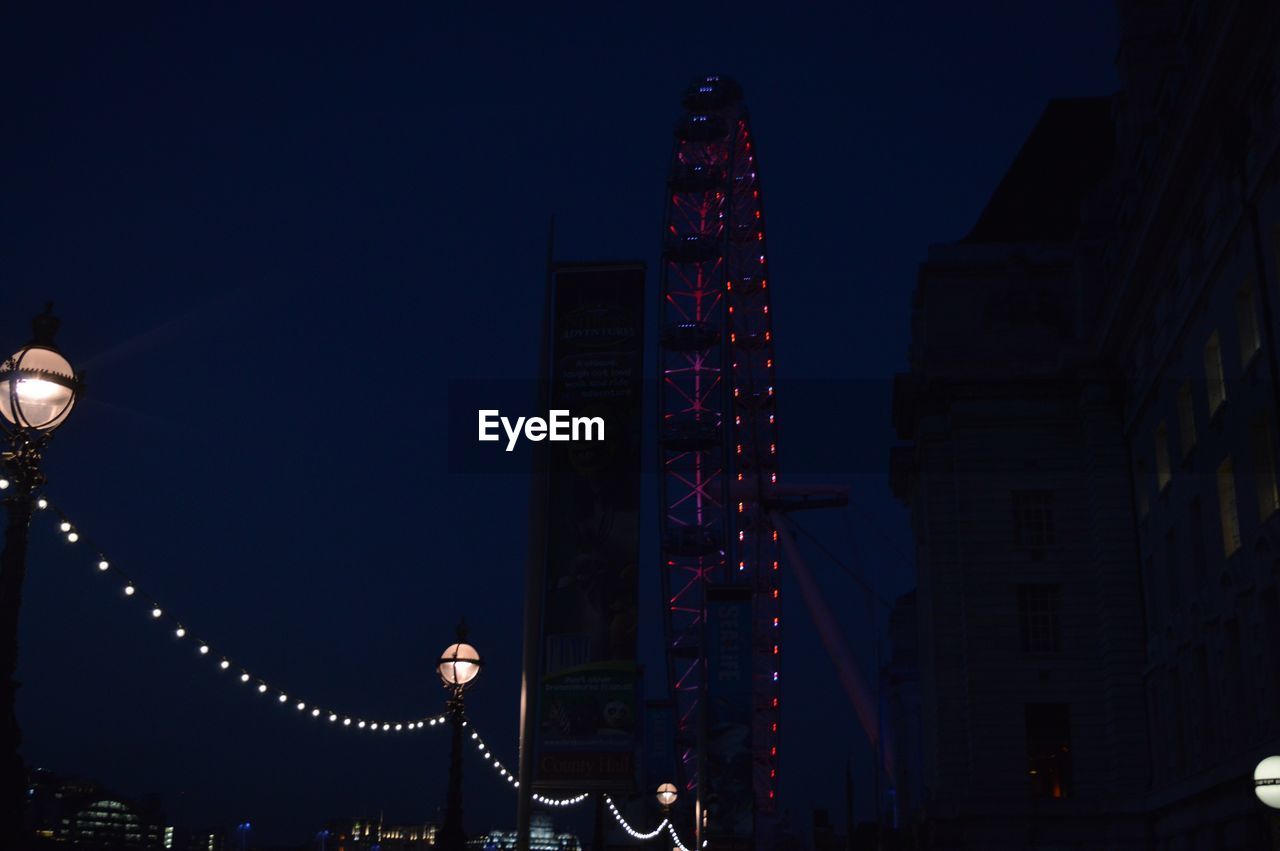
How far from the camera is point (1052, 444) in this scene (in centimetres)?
5262

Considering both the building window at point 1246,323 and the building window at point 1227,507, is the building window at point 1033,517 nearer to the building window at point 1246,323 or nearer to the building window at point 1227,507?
the building window at point 1227,507

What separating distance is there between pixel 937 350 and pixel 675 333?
1346 centimetres

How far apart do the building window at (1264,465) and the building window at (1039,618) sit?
19.9 metres

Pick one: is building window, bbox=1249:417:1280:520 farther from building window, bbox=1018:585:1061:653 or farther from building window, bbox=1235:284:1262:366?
building window, bbox=1018:585:1061:653

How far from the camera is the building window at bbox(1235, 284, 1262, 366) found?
3244 cm

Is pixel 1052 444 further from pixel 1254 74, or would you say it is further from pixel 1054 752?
pixel 1254 74

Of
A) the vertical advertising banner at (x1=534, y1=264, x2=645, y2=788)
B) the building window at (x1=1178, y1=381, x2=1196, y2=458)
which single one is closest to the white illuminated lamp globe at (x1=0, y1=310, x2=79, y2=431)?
the vertical advertising banner at (x1=534, y1=264, x2=645, y2=788)

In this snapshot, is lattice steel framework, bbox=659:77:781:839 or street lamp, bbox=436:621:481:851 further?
lattice steel framework, bbox=659:77:781:839

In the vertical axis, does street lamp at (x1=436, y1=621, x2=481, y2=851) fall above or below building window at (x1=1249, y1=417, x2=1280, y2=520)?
below

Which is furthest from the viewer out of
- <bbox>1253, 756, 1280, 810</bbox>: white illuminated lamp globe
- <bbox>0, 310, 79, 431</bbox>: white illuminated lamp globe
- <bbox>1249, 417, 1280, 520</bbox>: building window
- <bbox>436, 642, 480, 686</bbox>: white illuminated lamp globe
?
<bbox>1249, 417, 1280, 520</bbox>: building window

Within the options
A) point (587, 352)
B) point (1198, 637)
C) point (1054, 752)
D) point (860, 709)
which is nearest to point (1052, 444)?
point (1054, 752)

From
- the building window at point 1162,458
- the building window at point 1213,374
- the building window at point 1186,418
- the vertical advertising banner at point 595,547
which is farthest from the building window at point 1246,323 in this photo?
the vertical advertising banner at point 595,547

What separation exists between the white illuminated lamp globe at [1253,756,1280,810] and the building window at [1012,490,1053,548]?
37259 millimetres

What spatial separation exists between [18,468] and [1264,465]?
27.6 meters
